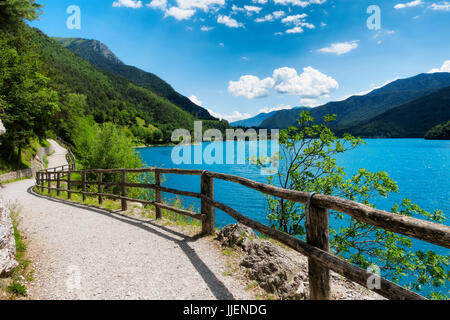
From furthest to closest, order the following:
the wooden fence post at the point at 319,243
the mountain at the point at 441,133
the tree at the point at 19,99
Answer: the mountain at the point at 441,133, the tree at the point at 19,99, the wooden fence post at the point at 319,243

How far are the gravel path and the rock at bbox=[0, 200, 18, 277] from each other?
445mm

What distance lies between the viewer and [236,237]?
556cm

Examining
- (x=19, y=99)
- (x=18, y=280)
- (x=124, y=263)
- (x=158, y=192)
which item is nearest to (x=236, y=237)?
(x=124, y=263)

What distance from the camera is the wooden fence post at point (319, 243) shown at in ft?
9.88

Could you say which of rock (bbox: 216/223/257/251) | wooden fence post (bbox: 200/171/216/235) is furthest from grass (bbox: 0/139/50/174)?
rock (bbox: 216/223/257/251)

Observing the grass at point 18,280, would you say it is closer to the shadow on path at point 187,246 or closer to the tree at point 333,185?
the shadow on path at point 187,246

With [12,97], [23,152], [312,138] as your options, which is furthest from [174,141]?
[312,138]

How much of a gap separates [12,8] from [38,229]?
17398mm

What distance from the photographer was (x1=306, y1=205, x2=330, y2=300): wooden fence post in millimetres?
3012

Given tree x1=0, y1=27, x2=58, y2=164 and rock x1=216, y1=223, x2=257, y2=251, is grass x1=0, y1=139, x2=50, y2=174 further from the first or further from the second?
rock x1=216, y1=223, x2=257, y2=251

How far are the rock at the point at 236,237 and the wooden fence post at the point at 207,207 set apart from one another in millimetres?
391

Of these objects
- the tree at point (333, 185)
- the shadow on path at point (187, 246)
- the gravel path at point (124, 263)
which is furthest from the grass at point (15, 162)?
the tree at point (333, 185)

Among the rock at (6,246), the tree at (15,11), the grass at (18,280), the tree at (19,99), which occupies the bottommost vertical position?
the grass at (18,280)
